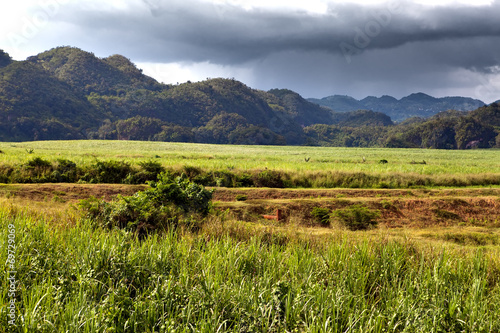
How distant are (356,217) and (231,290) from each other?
36.7 feet

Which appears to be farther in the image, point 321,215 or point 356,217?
point 321,215

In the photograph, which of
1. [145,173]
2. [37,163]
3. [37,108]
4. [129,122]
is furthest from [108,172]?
[37,108]

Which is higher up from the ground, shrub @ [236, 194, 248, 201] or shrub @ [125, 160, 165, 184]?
shrub @ [125, 160, 165, 184]

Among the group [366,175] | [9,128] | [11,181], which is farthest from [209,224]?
[9,128]

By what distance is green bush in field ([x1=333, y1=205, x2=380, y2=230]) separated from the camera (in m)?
15.1

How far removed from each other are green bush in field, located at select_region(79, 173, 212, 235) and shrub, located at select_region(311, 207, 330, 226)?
18.2 ft

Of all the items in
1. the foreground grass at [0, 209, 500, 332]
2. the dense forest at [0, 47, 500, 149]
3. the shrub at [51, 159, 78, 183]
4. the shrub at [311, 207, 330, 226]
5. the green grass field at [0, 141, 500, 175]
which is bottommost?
the shrub at [311, 207, 330, 226]

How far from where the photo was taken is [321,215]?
15945 mm

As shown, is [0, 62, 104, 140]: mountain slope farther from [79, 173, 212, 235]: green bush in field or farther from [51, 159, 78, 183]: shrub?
[79, 173, 212, 235]: green bush in field

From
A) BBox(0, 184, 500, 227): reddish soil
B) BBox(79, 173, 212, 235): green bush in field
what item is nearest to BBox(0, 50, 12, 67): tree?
BBox(0, 184, 500, 227): reddish soil

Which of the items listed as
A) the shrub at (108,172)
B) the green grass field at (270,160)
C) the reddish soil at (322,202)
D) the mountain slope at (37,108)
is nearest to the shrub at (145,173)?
the shrub at (108,172)

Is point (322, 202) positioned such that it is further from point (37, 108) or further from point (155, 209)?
point (37, 108)

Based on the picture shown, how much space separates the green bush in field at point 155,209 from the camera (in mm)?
9997

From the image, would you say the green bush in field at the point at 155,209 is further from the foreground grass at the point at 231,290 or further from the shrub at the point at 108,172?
the shrub at the point at 108,172
